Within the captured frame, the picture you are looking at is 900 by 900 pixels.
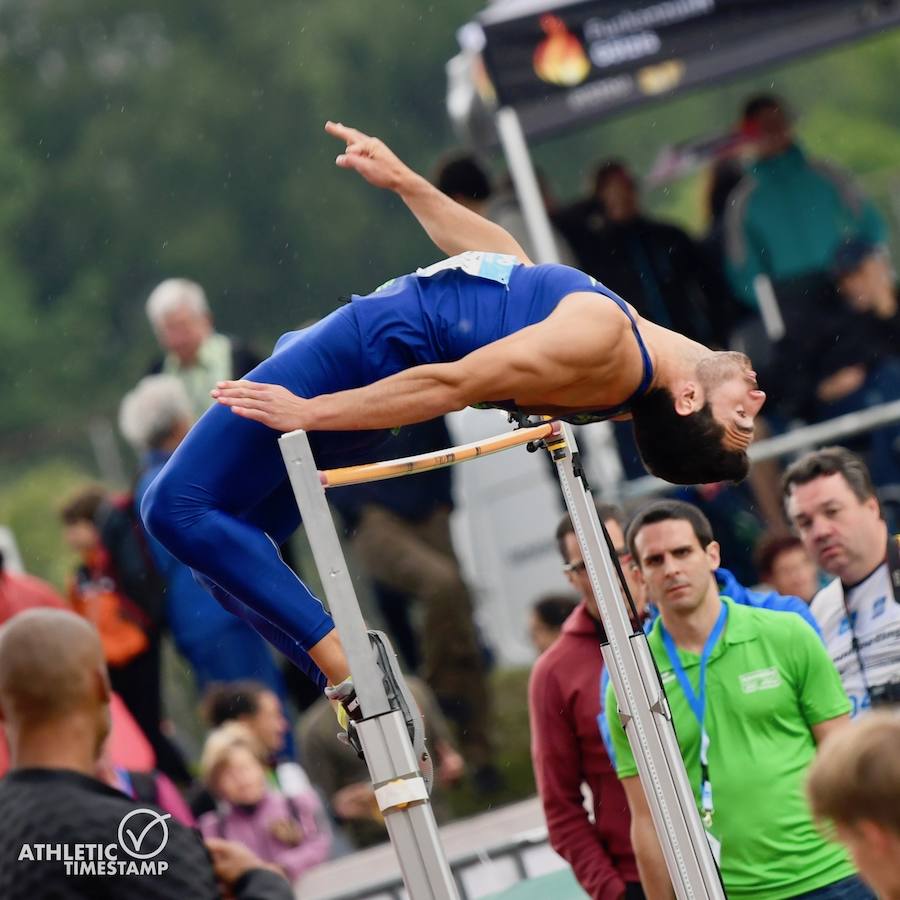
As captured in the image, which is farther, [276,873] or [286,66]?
[286,66]

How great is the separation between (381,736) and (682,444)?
137 centimetres

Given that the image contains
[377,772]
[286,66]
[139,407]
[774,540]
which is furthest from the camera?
[286,66]

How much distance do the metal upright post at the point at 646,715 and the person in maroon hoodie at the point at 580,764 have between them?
86 cm

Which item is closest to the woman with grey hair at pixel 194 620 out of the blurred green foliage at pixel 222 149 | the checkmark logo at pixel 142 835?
the checkmark logo at pixel 142 835

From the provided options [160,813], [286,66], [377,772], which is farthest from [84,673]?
[286,66]

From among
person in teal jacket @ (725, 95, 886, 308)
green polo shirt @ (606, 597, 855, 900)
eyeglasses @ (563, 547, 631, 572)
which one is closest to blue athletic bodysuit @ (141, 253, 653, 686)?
green polo shirt @ (606, 597, 855, 900)

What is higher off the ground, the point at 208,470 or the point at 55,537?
the point at 55,537

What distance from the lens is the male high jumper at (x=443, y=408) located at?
518 centimetres

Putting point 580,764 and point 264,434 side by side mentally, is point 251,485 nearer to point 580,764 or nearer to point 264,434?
point 264,434

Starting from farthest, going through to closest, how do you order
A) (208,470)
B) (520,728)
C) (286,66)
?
(286,66) → (520,728) → (208,470)

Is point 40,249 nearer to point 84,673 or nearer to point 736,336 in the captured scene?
point 736,336

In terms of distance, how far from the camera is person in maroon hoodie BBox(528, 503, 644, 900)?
20.8ft

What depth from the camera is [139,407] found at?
9.24 m

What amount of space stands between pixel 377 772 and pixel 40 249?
125 ft
